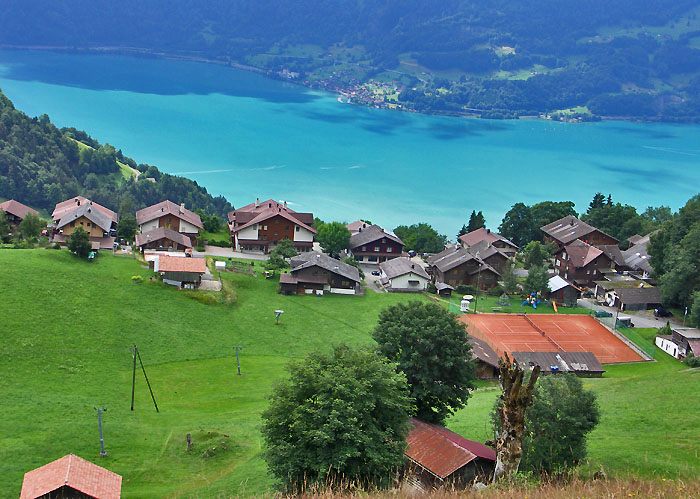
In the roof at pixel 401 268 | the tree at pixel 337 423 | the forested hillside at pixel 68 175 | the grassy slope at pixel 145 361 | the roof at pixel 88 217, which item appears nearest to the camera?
the tree at pixel 337 423

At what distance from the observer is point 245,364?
1277 inches

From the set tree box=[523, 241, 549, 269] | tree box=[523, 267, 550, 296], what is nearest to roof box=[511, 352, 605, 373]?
tree box=[523, 267, 550, 296]

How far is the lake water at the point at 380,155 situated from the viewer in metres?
105

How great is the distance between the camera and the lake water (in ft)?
346

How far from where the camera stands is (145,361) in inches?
1204

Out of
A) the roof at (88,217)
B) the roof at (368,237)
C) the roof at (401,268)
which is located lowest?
the roof at (401,268)

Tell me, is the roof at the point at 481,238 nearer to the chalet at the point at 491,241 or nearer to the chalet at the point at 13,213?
the chalet at the point at 491,241

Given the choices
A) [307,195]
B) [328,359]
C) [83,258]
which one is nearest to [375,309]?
[83,258]

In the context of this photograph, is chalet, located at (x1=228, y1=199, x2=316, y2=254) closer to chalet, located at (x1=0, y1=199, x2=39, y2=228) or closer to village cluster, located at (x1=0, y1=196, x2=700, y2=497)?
village cluster, located at (x1=0, y1=196, x2=700, y2=497)

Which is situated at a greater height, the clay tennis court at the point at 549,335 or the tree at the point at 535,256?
the tree at the point at 535,256

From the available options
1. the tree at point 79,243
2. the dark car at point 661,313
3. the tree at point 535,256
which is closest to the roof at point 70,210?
the tree at point 79,243

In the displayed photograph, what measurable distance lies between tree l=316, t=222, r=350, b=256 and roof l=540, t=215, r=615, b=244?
61.0 ft

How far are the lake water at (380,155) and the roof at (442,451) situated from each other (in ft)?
223

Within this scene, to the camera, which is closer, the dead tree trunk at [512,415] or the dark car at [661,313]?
the dead tree trunk at [512,415]
